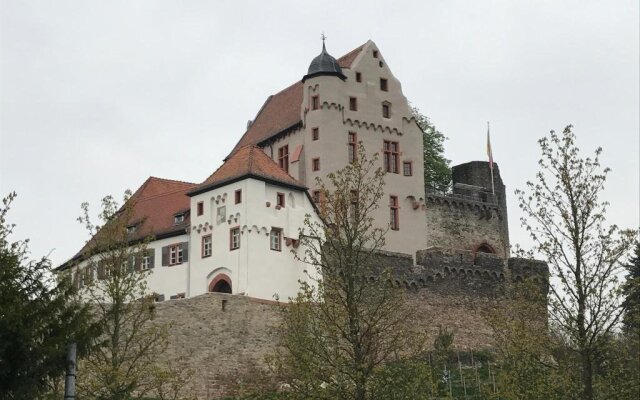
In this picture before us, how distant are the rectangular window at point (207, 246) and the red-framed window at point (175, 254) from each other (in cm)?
167

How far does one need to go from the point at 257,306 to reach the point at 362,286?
74.6 ft

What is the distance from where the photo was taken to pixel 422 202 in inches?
2537

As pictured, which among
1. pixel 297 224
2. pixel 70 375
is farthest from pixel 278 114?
pixel 70 375

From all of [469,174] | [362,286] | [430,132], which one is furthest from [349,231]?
[430,132]

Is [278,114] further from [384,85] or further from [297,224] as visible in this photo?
[297,224]

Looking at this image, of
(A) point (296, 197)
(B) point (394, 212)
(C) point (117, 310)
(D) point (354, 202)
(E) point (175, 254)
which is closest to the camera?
(D) point (354, 202)

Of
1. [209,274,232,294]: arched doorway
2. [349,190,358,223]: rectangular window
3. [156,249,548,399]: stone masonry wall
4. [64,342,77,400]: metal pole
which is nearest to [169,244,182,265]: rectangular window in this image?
[209,274,232,294]: arched doorway

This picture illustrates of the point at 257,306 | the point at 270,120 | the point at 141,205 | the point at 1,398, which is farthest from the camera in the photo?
the point at 270,120

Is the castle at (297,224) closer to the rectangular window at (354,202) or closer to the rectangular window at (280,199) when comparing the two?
the rectangular window at (280,199)

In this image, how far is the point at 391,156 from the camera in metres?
63.7

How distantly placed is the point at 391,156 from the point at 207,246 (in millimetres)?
13826

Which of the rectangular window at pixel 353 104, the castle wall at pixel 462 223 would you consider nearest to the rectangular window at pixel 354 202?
the rectangular window at pixel 353 104

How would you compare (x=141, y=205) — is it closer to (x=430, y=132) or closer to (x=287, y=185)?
(x=287, y=185)

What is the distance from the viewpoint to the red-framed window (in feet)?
183
